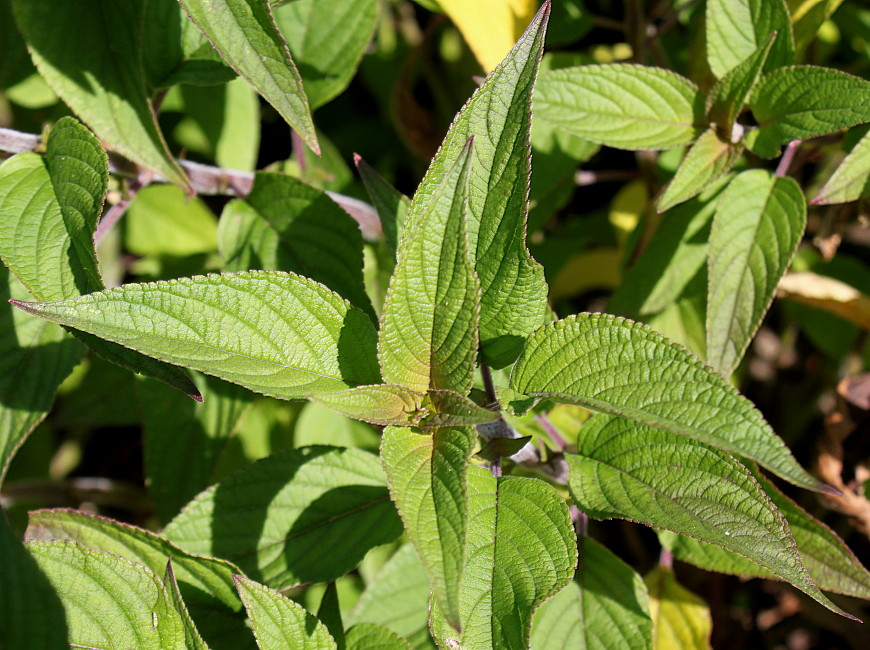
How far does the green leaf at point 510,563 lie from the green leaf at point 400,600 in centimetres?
45

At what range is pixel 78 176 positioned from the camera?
1.17m

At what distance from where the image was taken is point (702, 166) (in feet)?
4.39

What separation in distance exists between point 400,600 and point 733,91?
1.06m

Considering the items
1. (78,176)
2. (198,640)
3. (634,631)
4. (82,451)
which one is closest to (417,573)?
(634,631)

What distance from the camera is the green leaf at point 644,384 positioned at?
2.72 feet

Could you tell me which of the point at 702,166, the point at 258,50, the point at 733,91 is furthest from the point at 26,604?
the point at 733,91

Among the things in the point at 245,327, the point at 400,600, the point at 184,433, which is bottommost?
the point at 400,600

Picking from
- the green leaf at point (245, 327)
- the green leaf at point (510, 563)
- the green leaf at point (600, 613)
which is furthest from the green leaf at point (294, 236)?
the green leaf at point (600, 613)

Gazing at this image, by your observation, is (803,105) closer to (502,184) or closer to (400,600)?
(502,184)

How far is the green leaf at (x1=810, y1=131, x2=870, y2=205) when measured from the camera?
1.29 meters

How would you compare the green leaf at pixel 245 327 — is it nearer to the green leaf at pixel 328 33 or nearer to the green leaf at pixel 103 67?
the green leaf at pixel 103 67

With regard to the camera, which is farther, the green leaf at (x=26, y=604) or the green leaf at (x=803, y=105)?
the green leaf at (x=803, y=105)

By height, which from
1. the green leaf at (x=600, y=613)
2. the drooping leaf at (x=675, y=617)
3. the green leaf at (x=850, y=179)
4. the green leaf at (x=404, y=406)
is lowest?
the drooping leaf at (x=675, y=617)

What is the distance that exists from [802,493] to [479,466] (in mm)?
1446
